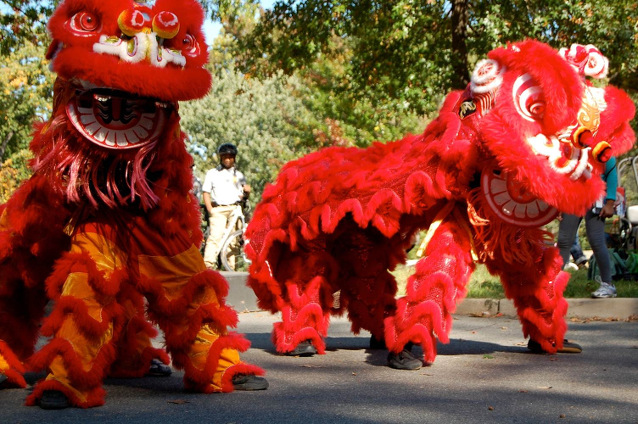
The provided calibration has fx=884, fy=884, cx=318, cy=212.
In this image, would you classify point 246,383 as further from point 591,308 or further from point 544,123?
point 591,308

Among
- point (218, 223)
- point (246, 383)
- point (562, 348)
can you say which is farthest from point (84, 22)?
point (218, 223)

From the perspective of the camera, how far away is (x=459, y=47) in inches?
498

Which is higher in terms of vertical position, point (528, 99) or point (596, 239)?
point (528, 99)

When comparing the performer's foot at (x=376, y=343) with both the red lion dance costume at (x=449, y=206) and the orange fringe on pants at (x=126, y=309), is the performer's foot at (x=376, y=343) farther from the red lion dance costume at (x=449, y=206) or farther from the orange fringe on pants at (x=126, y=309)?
the orange fringe on pants at (x=126, y=309)

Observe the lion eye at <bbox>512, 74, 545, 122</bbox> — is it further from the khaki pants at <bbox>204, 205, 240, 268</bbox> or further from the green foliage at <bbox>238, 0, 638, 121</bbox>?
the khaki pants at <bbox>204, 205, 240, 268</bbox>

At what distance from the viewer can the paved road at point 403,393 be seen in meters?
4.06

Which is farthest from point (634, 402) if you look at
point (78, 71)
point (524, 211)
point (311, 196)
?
point (78, 71)

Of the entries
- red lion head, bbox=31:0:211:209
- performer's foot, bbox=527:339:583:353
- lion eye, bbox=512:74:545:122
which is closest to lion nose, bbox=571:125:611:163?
lion eye, bbox=512:74:545:122

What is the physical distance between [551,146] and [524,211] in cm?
46

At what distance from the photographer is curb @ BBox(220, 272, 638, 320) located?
8.19 m

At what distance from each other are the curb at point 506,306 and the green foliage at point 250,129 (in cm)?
1545

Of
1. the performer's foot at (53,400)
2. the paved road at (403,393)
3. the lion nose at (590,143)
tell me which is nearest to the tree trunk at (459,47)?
the paved road at (403,393)

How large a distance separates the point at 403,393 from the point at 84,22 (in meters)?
2.49

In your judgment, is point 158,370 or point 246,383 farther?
point 158,370
